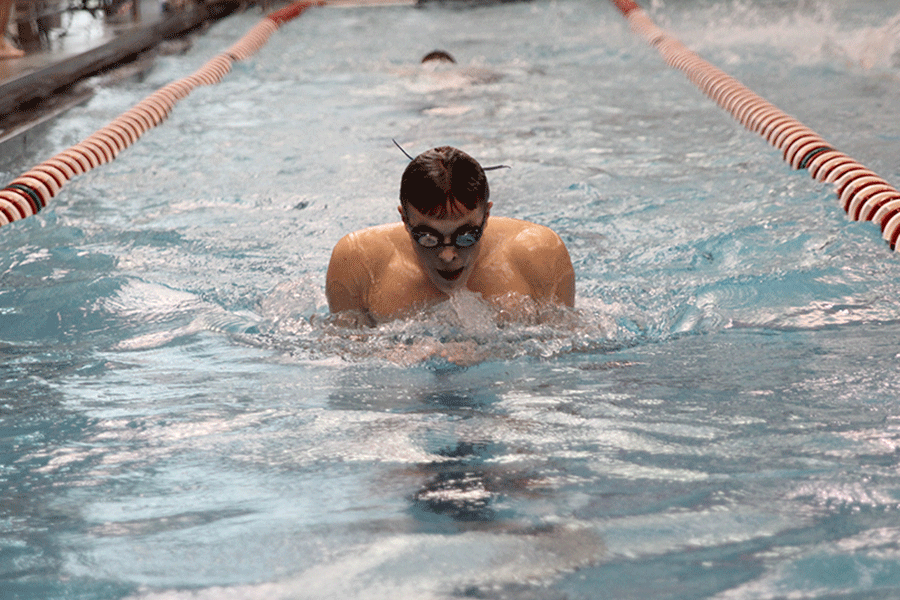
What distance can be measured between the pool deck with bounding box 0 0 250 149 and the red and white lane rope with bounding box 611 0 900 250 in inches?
199

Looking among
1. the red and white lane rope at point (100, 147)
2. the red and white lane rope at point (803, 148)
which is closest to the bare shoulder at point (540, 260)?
the red and white lane rope at point (803, 148)

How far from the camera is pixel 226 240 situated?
183 inches

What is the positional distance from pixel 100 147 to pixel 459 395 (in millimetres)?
4470

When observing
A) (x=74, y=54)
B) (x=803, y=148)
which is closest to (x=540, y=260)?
(x=803, y=148)

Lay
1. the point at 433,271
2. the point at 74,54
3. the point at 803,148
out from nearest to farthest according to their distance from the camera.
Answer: the point at 433,271, the point at 803,148, the point at 74,54

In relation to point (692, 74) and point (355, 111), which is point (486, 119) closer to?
point (355, 111)

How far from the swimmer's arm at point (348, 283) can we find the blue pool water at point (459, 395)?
8 centimetres

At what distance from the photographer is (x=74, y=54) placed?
29.2ft

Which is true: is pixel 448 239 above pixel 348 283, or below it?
above

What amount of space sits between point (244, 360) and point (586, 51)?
804 centimetres

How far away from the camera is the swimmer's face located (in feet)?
8.87

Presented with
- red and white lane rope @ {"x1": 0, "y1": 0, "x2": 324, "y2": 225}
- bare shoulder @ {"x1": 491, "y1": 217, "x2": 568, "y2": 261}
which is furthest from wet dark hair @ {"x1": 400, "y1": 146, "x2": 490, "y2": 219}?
red and white lane rope @ {"x1": 0, "y1": 0, "x2": 324, "y2": 225}

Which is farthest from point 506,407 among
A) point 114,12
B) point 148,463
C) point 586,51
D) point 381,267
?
point 114,12

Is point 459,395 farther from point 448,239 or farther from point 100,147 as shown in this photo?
point 100,147
